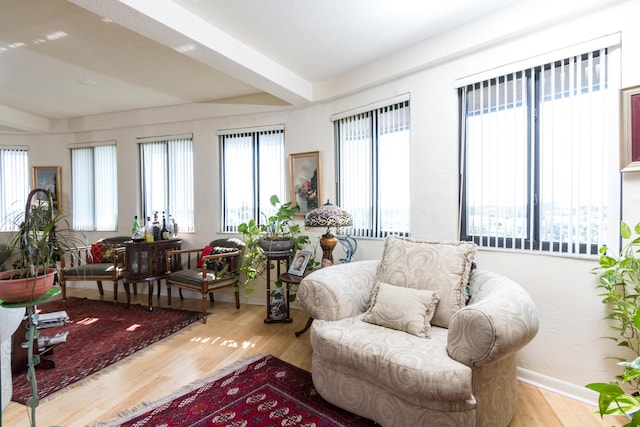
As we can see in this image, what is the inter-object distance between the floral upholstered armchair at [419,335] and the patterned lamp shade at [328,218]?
0.44 m

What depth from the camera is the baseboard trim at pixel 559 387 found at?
6.52ft

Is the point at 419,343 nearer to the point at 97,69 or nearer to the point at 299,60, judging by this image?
the point at 299,60

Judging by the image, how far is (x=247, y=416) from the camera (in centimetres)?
186

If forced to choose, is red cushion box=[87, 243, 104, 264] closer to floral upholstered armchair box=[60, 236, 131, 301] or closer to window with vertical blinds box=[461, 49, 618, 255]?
floral upholstered armchair box=[60, 236, 131, 301]

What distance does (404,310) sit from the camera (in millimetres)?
1933

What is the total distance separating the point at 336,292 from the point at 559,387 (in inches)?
62.6

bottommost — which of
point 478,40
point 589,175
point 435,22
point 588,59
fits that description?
point 589,175

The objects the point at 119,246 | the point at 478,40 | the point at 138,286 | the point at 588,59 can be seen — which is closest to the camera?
the point at 588,59

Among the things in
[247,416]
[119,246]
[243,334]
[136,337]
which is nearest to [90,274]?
[119,246]

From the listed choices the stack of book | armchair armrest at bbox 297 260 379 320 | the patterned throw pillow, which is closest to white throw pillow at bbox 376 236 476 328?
armchair armrest at bbox 297 260 379 320

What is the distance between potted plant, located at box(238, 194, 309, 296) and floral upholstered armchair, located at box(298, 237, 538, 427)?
1134mm

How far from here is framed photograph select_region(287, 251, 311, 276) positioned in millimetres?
3131

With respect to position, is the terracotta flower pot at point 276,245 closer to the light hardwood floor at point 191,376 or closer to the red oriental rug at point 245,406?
the light hardwood floor at point 191,376

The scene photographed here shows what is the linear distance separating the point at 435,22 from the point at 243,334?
316 cm
